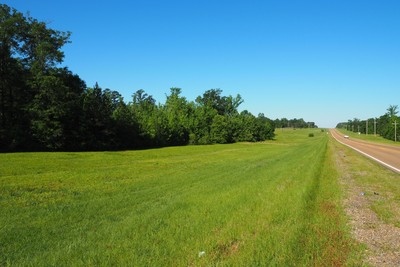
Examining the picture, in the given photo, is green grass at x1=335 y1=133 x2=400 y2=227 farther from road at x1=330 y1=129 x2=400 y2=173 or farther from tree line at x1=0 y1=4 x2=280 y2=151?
tree line at x1=0 y1=4 x2=280 y2=151

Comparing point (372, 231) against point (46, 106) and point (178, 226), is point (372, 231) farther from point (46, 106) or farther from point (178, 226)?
point (46, 106)

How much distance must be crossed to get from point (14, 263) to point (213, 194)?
6.71m

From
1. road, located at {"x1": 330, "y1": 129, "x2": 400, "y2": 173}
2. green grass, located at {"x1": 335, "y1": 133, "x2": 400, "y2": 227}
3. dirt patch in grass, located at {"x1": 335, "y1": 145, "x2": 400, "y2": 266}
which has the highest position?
dirt patch in grass, located at {"x1": 335, "y1": 145, "x2": 400, "y2": 266}

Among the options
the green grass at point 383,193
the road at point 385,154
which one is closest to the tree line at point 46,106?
the road at point 385,154

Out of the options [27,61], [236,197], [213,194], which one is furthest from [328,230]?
[27,61]

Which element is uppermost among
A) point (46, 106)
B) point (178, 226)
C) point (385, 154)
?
point (46, 106)

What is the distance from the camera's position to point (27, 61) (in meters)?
52.9

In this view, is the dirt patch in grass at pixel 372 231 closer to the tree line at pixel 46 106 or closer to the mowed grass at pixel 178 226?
the mowed grass at pixel 178 226

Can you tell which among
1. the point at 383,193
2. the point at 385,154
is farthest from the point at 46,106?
the point at 383,193

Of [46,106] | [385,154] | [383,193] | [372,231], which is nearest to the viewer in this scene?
[372,231]

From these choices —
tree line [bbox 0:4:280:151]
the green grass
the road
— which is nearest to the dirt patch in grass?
the green grass

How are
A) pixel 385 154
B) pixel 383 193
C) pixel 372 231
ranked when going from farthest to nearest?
1. pixel 385 154
2. pixel 383 193
3. pixel 372 231

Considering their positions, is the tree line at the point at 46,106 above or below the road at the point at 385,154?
above

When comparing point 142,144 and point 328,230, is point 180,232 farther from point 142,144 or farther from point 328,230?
point 142,144
